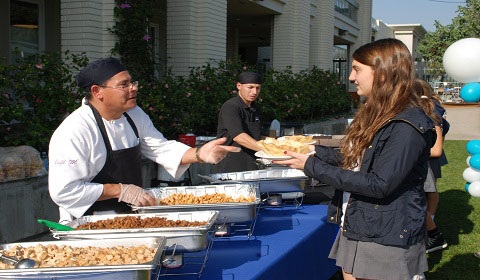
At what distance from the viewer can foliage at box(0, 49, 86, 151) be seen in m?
4.08

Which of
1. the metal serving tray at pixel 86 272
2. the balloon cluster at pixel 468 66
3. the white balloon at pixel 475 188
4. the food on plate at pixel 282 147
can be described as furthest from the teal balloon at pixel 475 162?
the metal serving tray at pixel 86 272

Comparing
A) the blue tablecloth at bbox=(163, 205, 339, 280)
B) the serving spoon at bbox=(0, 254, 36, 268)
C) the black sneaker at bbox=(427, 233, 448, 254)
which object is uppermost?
the serving spoon at bbox=(0, 254, 36, 268)

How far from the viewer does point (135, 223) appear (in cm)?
188

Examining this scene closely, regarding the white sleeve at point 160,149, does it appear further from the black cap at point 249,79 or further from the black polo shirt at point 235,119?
the black cap at point 249,79

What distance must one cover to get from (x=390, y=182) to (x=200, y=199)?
3.00 ft

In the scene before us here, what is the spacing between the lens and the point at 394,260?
194 centimetres

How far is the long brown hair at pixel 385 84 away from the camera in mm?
1902

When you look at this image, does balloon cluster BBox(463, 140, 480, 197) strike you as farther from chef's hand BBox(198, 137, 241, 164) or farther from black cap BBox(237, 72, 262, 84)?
chef's hand BBox(198, 137, 241, 164)

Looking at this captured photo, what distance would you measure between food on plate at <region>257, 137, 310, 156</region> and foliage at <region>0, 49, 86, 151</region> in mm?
2260

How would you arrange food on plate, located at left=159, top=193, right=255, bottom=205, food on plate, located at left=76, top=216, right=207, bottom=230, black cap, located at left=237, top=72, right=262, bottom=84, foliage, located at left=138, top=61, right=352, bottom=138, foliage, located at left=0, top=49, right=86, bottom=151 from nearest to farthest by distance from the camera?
1. food on plate, located at left=76, top=216, right=207, bottom=230
2. food on plate, located at left=159, top=193, right=255, bottom=205
3. black cap, located at left=237, top=72, right=262, bottom=84
4. foliage, located at left=0, top=49, right=86, bottom=151
5. foliage, located at left=138, top=61, right=352, bottom=138

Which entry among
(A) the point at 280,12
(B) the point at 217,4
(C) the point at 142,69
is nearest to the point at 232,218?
(C) the point at 142,69

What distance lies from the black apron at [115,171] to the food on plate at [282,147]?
867mm

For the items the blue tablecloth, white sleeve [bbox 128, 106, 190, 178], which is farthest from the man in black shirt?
white sleeve [bbox 128, 106, 190, 178]

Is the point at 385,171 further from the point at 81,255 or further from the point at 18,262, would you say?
the point at 18,262
